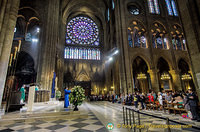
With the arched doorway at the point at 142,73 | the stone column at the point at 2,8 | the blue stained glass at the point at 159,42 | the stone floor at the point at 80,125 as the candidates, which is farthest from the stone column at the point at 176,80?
the stone column at the point at 2,8

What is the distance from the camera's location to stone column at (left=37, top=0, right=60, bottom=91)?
38.8 ft

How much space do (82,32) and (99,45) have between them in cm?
A: 540

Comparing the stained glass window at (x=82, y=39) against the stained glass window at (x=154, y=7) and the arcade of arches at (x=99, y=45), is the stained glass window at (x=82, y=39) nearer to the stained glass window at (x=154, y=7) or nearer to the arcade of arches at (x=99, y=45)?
the arcade of arches at (x=99, y=45)

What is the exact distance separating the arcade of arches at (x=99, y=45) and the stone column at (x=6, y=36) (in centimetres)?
3

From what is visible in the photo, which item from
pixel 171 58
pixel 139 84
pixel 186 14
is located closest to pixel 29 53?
pixel 186 14

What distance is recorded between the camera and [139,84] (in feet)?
69.0

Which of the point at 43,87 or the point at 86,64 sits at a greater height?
the point at 86,64

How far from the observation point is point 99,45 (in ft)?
92.9

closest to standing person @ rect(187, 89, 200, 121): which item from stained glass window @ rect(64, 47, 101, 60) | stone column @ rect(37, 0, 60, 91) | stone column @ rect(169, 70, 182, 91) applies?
stone column @ rect(37, 0, 60, 91)

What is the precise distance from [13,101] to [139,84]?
64.2 ft

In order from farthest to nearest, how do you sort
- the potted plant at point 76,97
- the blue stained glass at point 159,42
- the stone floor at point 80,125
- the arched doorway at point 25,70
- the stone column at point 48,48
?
1. the blue stained glass at point 159,42
2. the arched doorway at point 25,70
3. the stone column at point 48,48
4. the potted plant at point 76,97
5. the stone floor at point 80,125

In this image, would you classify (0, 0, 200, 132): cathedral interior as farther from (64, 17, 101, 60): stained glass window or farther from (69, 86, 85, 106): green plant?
(69, 86, 85, 106): green plant

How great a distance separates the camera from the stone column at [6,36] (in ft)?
15.9

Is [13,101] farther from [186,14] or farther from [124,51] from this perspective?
[124,51]
